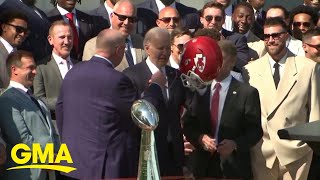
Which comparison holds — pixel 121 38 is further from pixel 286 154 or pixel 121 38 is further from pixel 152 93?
pixel 286 154

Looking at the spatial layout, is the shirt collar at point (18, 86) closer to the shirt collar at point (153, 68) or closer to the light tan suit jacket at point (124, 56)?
the shirt collar at point (153, 68)

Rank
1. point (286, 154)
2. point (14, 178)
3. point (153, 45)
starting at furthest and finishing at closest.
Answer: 1. point (286, 154)
2. point (153, 45)
3. point (14, 178)

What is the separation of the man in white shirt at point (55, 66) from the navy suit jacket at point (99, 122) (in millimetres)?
891

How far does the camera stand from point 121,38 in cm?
941

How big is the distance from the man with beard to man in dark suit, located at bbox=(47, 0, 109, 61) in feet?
6.27

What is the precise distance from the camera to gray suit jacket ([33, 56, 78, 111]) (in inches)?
399

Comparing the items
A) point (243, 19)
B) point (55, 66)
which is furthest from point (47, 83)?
point (243, 19)

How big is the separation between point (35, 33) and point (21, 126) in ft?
6.77

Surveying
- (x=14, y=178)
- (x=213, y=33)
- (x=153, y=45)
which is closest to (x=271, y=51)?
(x=213, y=33)

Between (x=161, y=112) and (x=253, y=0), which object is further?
(x=253, y=0)

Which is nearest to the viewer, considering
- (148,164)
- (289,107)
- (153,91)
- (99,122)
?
(148,164)

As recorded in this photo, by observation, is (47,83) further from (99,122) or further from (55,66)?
(99,122)

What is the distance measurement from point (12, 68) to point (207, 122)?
6.87ft

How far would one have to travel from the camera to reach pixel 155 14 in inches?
483
